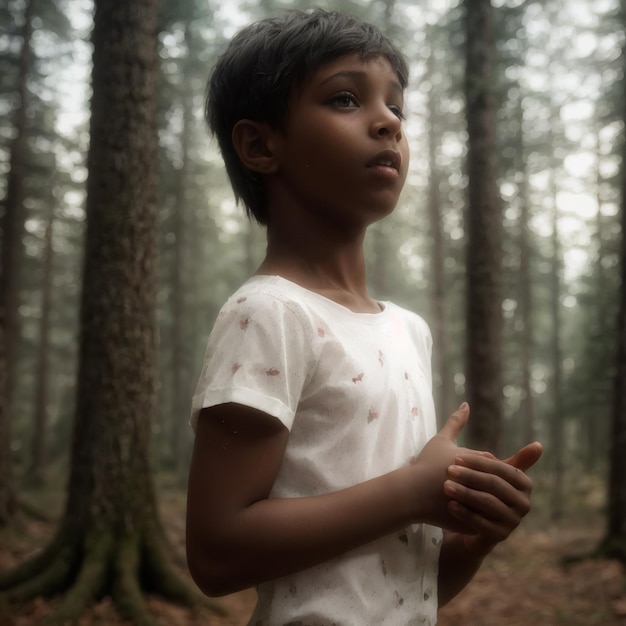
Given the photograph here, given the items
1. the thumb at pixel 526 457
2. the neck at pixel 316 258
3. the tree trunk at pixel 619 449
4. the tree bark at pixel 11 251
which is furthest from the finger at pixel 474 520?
the tree bark at pixel 11 251

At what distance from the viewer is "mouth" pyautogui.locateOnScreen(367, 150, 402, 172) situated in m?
1.33

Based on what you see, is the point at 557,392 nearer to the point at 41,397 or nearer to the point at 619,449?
the point at 619,449

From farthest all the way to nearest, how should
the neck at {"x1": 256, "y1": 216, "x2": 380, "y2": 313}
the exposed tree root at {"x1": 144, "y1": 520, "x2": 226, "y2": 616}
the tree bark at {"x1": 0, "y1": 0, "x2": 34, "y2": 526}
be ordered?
the tree bark at {"x1": 0, "y1": 0, "x2": 34, "y2": 526}, the exposed tree root at {"x1": 144, "y1": 520, "x2": 226, "y2": 616}, the neck at {"x1": 256, "y1": 216, "x2": 380, "y2": 313}

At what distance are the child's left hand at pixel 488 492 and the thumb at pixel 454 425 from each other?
11cm

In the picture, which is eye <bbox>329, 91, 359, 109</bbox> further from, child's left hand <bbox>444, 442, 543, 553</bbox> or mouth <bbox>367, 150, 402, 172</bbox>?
child's left hand <bbox>444, 442, 543, 553</bbox>

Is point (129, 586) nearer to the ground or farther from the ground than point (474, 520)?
nearer to the ground

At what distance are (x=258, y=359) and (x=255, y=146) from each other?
56 centimetres

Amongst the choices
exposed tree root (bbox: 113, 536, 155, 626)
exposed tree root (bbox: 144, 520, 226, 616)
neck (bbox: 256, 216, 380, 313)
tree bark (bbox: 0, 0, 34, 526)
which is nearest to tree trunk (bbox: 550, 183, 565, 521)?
tree bark (bbox: 0, 0, 34, 526)

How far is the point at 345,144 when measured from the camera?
1.30m

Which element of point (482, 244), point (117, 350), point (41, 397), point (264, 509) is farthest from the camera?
point (41, 397)

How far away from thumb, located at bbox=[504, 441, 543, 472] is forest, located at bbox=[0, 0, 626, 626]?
3.97 feet

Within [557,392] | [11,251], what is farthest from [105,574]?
[557,392]

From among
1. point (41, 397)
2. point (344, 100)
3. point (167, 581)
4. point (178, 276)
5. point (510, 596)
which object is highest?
point (344, 100)

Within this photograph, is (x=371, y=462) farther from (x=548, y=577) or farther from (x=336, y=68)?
(x=548, y=577)
